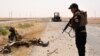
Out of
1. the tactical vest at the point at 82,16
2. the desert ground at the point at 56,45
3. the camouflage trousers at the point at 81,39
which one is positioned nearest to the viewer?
the tactical vest at the point at 82,16

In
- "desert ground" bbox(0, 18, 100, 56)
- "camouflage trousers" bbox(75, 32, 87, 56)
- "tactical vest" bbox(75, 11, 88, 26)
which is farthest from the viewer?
"desert ground" bbox(0, 18, 100, 56)

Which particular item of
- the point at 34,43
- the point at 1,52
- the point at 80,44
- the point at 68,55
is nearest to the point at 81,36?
the point at 80,44

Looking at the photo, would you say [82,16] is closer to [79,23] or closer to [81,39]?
[79,23]

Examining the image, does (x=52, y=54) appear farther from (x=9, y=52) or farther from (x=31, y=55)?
(x=9, y=52)

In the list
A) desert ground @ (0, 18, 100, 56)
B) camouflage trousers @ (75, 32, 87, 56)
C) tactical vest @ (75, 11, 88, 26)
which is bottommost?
desert ground @ (0, 18, 100, 56)

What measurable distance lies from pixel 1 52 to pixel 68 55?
11.9 ft

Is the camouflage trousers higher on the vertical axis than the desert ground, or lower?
higher

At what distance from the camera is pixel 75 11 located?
9.17 m

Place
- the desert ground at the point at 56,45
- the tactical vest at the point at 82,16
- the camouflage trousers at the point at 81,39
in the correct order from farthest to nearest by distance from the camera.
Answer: the desert ground at the point at 56,45
the camouflage trousers at the point at 81,39
the tactical vest at the point at 82,16

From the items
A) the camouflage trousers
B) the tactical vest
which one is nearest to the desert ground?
the camouflage trousers

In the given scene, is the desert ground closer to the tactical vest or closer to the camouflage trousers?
the camouflage trousers

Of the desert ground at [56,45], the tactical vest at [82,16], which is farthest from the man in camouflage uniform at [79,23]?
the desert ground at [56,45]

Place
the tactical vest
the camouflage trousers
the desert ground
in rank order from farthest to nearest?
the desert ground
the camouflage trousers
the tactical vest

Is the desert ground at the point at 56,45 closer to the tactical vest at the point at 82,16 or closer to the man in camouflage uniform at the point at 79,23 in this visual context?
the man in camouflage uniform at the point at 79,23
